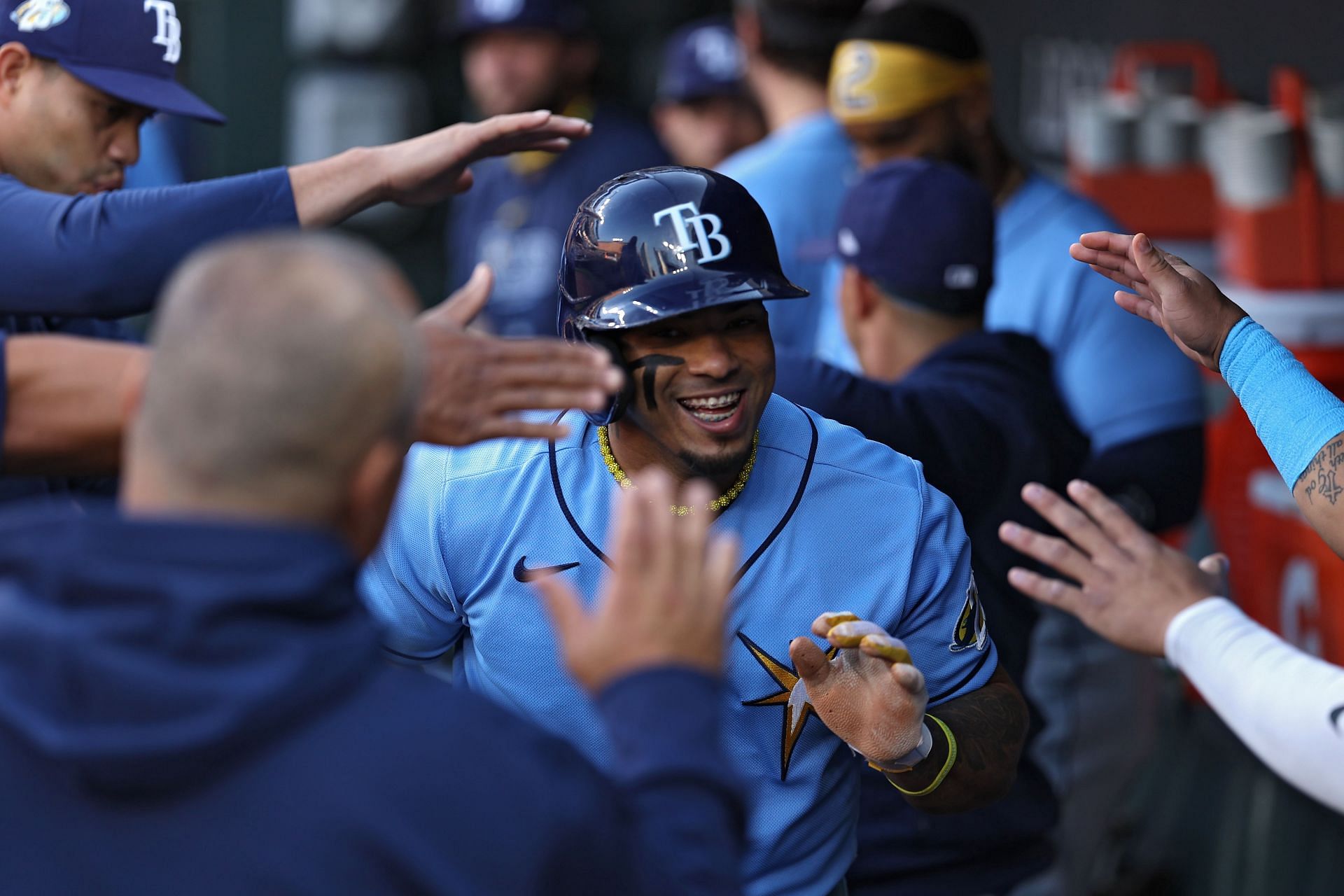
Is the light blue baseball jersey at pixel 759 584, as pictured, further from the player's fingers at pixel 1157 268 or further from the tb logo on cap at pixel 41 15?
the tb logo on cap at pixel 41 15

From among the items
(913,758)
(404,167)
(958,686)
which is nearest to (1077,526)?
(958,686)

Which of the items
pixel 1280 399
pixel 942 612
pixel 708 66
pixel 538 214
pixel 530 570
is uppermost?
pixel 1280 399

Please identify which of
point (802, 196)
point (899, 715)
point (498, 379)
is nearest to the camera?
point (498, 379)

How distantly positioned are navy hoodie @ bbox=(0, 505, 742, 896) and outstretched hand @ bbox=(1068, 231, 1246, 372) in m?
0.98

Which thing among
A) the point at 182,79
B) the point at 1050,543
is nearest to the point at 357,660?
the point at 1050,543

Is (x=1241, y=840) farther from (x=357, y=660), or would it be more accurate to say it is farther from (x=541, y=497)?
(x=357, y=660)

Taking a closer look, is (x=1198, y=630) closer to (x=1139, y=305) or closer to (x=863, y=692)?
(x=1139, y=305)

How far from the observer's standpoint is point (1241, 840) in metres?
3.88

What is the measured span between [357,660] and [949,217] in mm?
1663

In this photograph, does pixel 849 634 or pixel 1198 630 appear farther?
pixel 1198 630

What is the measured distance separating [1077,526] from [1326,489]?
0.42 m

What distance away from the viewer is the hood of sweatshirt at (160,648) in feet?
3.32

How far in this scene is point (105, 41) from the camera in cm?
207

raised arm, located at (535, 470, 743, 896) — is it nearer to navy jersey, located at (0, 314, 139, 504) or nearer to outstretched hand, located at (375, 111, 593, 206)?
outstretched hand, located at (375, 111, 593, 206)
